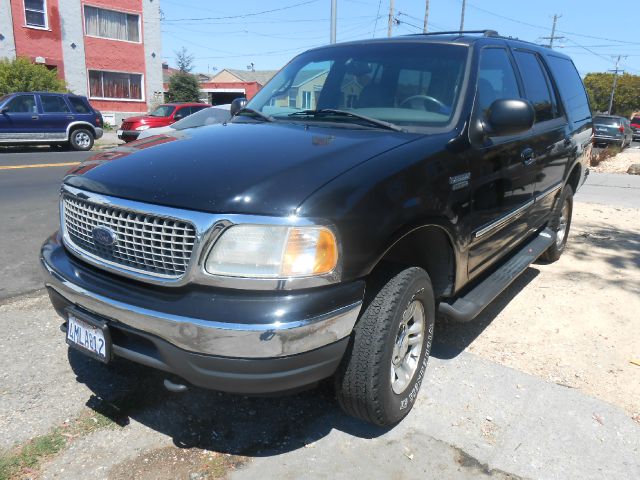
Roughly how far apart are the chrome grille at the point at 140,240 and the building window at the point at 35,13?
86.8 feet

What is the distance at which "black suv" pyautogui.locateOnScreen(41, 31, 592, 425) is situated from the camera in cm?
212

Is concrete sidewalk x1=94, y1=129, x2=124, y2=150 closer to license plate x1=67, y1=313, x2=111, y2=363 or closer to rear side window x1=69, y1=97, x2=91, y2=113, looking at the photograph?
rear side window x1=69, y1=97, x2=91, y2=113

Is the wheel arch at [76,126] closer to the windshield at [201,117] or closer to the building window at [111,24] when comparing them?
the windshield at [201,117]

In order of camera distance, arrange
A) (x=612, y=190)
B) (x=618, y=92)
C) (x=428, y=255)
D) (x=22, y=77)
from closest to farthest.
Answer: (x=428, y=255) < (x=612, y=190) < (x=22, y=77) < (x=618, y=92)

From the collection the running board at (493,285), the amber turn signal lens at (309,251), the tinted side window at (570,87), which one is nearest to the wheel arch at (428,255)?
the running board at (493,285)

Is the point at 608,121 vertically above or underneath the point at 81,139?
above

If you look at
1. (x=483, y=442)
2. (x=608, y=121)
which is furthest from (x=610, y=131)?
(x=483, y=442)

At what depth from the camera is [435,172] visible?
2.71 meters

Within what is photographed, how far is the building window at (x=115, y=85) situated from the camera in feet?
89.9

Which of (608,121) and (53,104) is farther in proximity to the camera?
(608,121)

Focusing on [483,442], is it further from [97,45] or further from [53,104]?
[97,45]

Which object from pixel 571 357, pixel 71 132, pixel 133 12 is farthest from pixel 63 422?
pixel 133 12

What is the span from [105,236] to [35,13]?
2690cm

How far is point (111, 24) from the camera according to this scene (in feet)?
89.6
